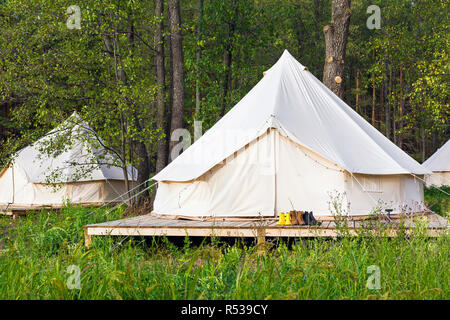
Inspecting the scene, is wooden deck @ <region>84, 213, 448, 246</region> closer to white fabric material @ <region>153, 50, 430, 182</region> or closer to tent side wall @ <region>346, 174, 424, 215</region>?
tent side wall @ <region>346, 174, 424, 215</region>

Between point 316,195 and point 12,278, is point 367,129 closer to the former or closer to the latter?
point 316,195

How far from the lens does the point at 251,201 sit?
7090mm

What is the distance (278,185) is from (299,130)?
83cm

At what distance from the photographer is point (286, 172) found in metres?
7.13

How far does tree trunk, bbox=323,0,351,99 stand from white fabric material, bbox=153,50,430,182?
147cm

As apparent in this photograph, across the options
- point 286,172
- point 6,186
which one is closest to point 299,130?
point 286,172

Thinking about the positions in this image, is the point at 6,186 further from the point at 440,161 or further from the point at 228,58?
the point at 440,161

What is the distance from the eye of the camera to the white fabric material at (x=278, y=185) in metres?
6.97

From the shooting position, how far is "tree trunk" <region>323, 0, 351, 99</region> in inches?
391

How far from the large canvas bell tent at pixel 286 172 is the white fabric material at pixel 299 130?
18mm

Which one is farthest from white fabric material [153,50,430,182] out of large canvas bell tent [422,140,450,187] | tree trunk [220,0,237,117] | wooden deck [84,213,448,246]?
large canvas bell tent [422,140,450,187]

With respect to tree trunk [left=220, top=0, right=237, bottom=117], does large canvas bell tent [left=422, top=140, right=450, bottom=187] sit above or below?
below

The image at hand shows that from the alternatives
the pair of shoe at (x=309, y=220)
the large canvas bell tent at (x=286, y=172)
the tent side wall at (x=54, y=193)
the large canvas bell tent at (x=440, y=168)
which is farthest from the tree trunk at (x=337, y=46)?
the large canvas bell tent at (x=440, y=168)
